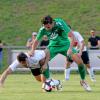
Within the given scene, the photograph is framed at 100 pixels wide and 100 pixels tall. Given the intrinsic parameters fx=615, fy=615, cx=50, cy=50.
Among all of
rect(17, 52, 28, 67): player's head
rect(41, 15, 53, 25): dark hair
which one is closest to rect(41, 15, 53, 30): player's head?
rect(41, 15, 53, 25): dark hair

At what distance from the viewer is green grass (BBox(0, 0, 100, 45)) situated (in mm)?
33250

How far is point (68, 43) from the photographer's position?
15.6 m

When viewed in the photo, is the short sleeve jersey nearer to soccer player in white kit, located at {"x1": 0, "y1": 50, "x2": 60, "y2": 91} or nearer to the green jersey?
soccer player in white kit, located at {"x1": 0, "y1": 50, "x2": 60, "y2": 91}

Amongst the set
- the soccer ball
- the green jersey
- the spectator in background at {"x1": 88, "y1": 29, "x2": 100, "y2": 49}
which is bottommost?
the spectator in background at {"x1": 88, "y1": 29, "x2": 100, "y2": 49}

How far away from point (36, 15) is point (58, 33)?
1998 centimetres

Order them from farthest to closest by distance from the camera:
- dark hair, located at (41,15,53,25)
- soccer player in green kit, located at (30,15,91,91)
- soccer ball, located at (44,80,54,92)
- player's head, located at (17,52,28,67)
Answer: soccer ball, located at (44,80,54,92)
soccer player in green kit, located at (30,15,91,91)
player's head, located at (17,52,28,67)
dark hair, located at (41,15,53,25)

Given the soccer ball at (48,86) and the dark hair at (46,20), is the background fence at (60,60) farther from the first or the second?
the dark hair at (46,20)

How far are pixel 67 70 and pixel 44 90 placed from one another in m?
5.34

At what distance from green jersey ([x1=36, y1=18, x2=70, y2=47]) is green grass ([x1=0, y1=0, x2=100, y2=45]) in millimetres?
16489

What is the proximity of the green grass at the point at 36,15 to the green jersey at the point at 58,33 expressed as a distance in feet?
54.1

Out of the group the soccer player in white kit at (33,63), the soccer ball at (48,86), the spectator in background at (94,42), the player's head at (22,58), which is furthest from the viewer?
the spectator in background at (94,42)

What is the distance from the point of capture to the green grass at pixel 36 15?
3325 centimetres

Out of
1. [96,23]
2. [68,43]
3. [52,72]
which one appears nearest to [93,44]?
[52,72]

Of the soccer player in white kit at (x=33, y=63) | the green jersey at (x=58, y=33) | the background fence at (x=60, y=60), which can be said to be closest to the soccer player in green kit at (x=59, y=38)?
the green jersey at (x=58, y=33)
